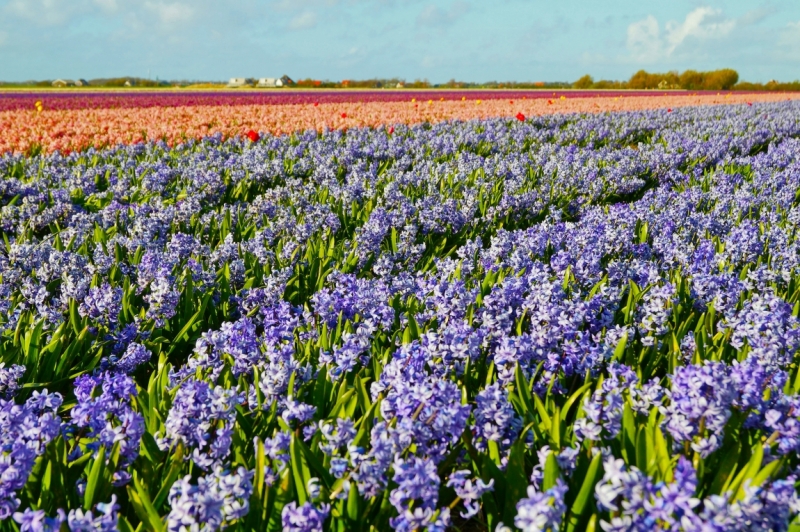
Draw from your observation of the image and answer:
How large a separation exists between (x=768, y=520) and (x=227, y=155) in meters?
9.39

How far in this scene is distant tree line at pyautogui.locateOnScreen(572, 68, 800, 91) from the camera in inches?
2950

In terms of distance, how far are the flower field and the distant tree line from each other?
257 feet

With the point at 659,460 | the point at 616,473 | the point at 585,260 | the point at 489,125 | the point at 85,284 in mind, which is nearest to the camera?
the point at 616,473

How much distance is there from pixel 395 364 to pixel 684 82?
89.0m

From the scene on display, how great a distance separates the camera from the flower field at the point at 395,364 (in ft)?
6.45

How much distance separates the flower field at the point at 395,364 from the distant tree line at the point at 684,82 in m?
78.4

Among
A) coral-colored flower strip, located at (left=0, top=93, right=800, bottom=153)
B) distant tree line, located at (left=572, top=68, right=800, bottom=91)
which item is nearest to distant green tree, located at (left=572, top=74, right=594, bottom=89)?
distant tree line, located at (left=572, top=68, right=800, bottom=91)

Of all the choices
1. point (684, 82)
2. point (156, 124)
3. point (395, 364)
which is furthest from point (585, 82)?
point (395, 364)

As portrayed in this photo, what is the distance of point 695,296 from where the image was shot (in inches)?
153

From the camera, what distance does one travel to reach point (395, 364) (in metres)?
2.48

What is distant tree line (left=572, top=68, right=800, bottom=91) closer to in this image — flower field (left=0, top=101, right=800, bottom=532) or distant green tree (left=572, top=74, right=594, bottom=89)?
distant green tree (left=572, top=74, right=594, bottom=89)

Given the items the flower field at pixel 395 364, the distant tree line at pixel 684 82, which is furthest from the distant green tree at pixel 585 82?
the flower field at pixel 395 364

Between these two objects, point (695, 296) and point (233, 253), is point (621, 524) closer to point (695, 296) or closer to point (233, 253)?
point (695, 296)

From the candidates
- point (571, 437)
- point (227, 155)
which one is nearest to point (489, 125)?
point (227, 155)
